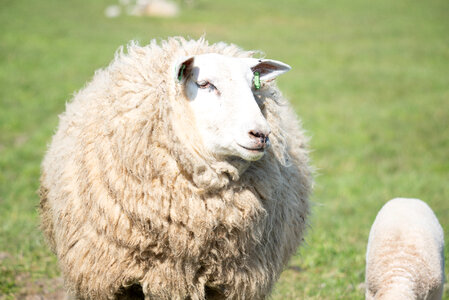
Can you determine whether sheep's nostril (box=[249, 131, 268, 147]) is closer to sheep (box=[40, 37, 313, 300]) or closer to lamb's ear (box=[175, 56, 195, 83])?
sheep (box=[40, 37, 313, 300])

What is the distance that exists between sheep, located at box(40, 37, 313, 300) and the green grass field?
151 cm

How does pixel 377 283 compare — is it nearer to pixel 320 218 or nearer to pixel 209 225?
pixel 209 225

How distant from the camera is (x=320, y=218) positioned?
302 inches

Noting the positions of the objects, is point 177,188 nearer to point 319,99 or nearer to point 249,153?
point 249,153

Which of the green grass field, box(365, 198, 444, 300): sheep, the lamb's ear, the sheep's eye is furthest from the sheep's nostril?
the green grass field

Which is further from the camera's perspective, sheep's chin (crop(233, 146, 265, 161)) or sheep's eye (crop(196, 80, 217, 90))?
sheep's eye (crop(196, 80, 217, 90))

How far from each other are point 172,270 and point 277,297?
1.98 metres

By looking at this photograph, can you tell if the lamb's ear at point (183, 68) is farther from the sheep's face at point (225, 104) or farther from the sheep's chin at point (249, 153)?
the sheep's chin at point (249, 153)

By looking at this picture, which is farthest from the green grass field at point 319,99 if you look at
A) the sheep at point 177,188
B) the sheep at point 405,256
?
the sheep at point 177,188

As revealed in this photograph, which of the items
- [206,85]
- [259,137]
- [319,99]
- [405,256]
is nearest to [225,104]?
[206,85]

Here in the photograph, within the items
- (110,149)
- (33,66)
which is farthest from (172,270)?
A: (33,66)

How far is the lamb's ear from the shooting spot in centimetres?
346

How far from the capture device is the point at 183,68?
3.53 m

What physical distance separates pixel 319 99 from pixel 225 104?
35.8ft
